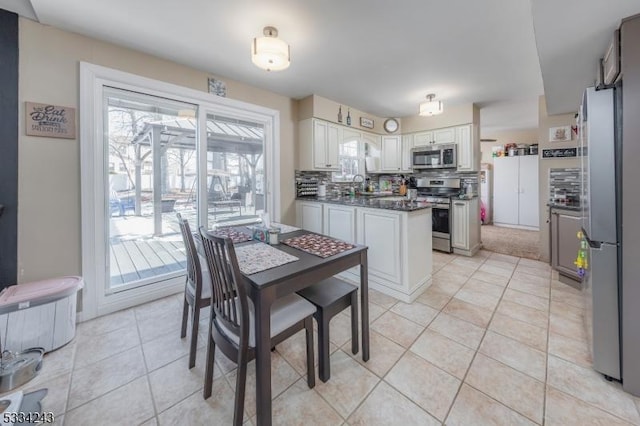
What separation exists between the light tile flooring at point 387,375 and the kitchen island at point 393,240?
32 cm

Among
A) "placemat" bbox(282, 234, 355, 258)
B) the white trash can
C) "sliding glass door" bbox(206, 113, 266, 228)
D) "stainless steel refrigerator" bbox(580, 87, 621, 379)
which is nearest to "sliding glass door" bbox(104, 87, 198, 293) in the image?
"sliding glass door" bbox(206, 113, 266, 228)

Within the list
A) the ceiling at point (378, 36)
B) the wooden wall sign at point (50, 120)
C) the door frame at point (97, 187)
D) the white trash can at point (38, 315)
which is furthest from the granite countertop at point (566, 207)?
the wooden wall sign at point (50, 120)

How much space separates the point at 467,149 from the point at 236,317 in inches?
170

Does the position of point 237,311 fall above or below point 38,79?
below

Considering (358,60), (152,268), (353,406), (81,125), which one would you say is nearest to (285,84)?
(358,60)

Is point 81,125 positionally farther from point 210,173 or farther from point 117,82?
point 210,173

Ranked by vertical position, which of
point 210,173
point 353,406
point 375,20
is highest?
point 375,20

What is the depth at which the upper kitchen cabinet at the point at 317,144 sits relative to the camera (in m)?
3.76

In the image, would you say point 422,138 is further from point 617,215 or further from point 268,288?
point 268,288

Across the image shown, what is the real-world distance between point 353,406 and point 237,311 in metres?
0.81

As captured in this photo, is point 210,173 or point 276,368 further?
point 210,173

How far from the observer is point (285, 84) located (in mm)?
3291

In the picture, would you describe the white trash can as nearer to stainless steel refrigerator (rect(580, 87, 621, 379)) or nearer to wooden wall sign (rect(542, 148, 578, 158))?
stainless steel refrigerator (rect(580, 87, 621, 379))

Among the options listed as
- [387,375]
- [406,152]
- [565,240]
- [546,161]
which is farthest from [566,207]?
[387,375]
